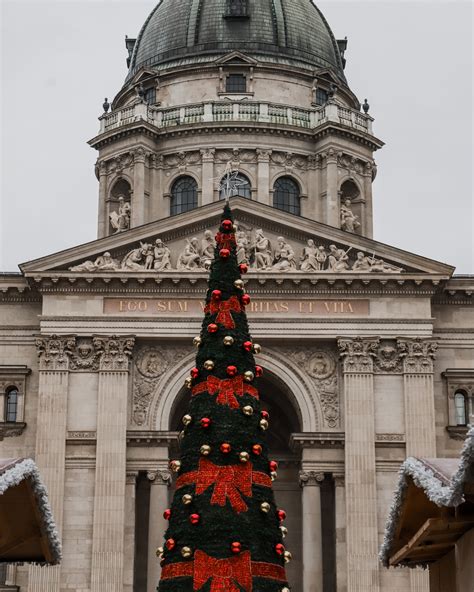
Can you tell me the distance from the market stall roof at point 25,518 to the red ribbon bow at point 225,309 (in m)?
3.81

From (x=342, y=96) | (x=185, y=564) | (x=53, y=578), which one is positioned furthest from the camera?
(x=342, y=96)

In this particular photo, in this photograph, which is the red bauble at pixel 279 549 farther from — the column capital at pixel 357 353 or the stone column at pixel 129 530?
the column capital at pixel 357 353

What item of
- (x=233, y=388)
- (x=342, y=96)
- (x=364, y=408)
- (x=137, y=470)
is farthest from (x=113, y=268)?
(x=233, y=388)

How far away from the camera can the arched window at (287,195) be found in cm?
6266

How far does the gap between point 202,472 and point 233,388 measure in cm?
134

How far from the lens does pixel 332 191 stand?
2454 inches

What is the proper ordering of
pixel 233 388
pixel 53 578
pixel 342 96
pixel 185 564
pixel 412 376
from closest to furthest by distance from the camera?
pixel 185 564 → pixel 233 388 → pixel 53 578 → pixel 412 376 → pixel 342 96

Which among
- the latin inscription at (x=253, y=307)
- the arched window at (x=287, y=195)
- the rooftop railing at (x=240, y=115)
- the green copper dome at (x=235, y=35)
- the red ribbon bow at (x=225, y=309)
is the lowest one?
the red ribbon bow at (x=225, y=309)

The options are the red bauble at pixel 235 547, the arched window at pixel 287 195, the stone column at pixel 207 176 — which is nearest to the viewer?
the red bauble at pixel 235 547

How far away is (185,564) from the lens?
17.7 metres

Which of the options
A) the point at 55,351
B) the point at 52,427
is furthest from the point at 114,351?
the point at 52,427

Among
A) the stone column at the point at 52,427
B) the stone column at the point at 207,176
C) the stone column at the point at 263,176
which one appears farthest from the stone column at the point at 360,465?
the stone column at the point at 207,176

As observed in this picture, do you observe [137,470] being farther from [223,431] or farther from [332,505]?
[223,431]

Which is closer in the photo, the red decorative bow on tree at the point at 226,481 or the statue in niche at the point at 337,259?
the red decorative bow on tree at the point at 226,481
